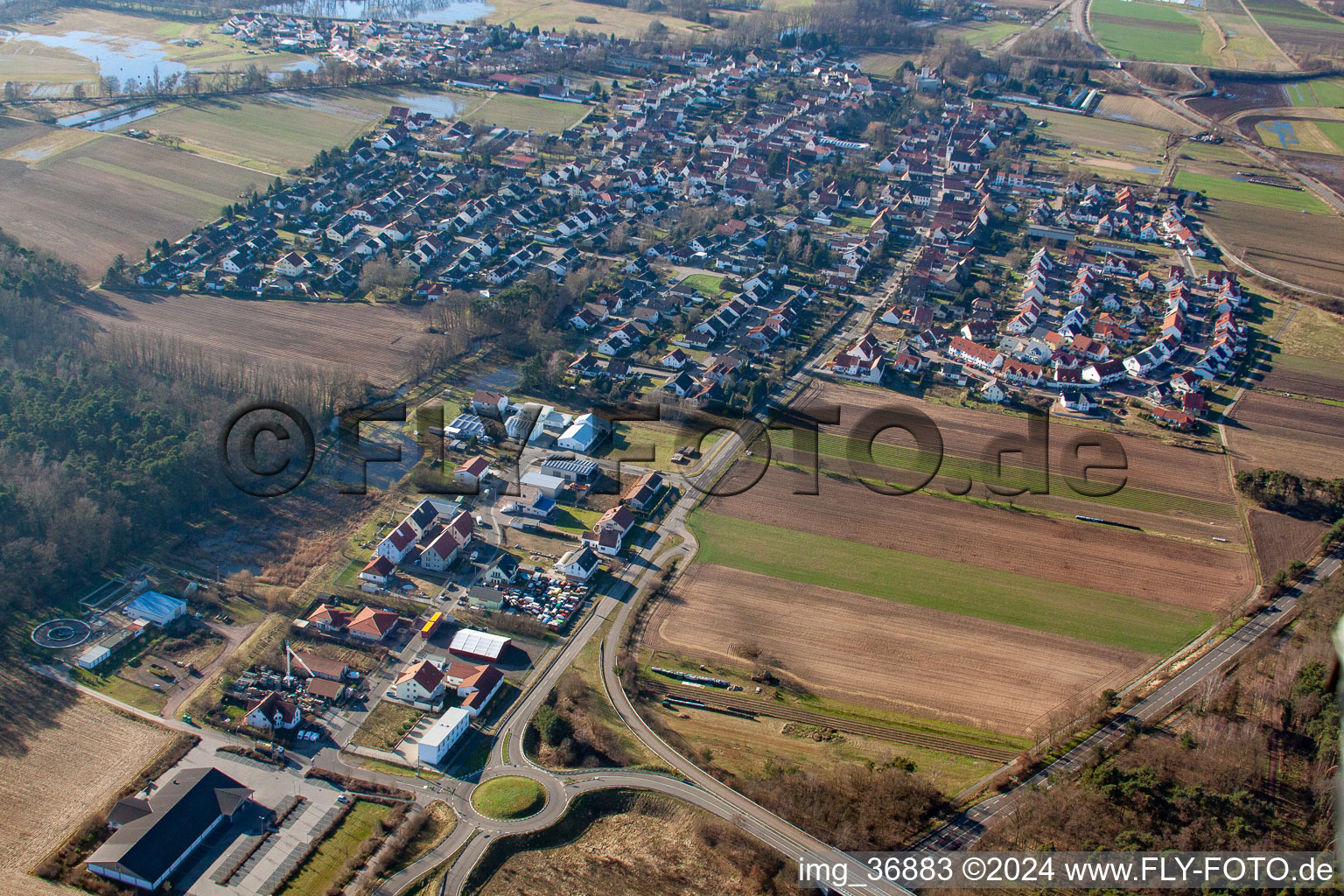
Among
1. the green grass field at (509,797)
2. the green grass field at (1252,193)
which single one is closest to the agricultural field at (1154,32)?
the green grass field at (1252,193)

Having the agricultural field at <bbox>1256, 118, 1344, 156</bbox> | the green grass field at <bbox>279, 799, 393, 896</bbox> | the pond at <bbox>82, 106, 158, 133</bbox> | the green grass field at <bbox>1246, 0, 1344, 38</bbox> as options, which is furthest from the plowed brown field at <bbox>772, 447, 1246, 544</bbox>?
the green grass field at <bbox>1246, 0, 1344, 38</bbox>

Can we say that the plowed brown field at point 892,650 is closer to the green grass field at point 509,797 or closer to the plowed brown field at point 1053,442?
the green grass field at point 509,797

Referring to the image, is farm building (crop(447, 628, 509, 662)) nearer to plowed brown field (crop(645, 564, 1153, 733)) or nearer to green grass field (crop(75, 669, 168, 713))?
plowed brown field (crop(645, 564, 1153, 733))

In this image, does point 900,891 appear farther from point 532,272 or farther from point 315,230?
point 315,230

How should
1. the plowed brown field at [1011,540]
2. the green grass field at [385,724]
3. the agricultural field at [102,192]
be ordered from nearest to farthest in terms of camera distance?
the green grass field at [385,724] < the plowed brown field at [1011,540] < the agricultural field at [102,192]

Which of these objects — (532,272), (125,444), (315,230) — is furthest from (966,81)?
(125,444)

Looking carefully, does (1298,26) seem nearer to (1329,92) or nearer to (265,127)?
(1329,92)

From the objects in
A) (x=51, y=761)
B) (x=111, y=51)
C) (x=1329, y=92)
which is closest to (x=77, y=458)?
(x=51, y=761)
